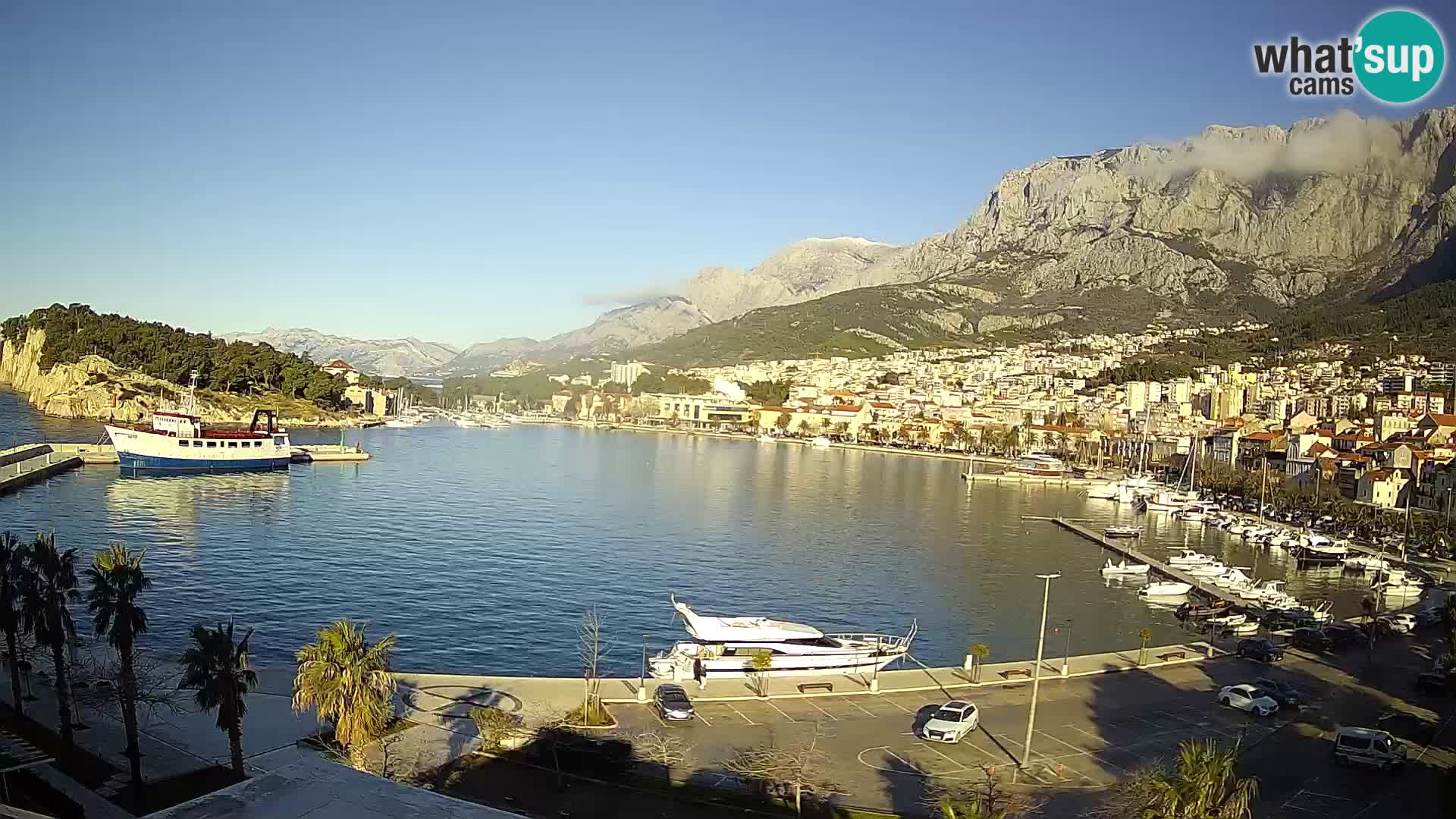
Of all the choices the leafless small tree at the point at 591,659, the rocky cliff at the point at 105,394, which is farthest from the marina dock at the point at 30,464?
the leafless small tree at the point at 591,659

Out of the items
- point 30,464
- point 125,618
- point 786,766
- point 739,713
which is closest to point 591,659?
point 739,713

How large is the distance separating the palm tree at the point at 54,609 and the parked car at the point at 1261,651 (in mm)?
24047

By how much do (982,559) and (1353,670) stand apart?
2075 centimetres

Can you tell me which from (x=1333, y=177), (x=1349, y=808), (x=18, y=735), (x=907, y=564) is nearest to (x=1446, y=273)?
(x=1333, y=177)

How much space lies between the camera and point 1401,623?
2902 cm

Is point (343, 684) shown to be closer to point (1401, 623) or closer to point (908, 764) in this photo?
point (908, 764)

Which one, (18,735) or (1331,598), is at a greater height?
(18,735)

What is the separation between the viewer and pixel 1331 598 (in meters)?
37.9

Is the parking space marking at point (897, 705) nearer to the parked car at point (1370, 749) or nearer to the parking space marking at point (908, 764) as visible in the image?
the parking space marking at point (908, 764)

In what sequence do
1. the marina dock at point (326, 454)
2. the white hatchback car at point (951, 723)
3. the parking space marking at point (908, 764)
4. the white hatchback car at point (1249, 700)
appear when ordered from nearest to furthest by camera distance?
1. the parking space marking at point (908, 764)
2. the white hatchback car at point (951, 723)
3. the white hatchback car at point (1249, 700)
4. the marina dock at point (326, 454)

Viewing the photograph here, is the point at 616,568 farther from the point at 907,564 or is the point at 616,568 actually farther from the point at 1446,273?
the point at 1446,273

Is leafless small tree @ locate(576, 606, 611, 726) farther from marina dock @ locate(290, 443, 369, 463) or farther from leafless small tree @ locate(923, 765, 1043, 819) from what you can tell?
marina dock @ locate(290, 443, 369, 463)

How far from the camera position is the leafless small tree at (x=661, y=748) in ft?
50.4

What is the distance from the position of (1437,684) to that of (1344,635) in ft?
19.6
